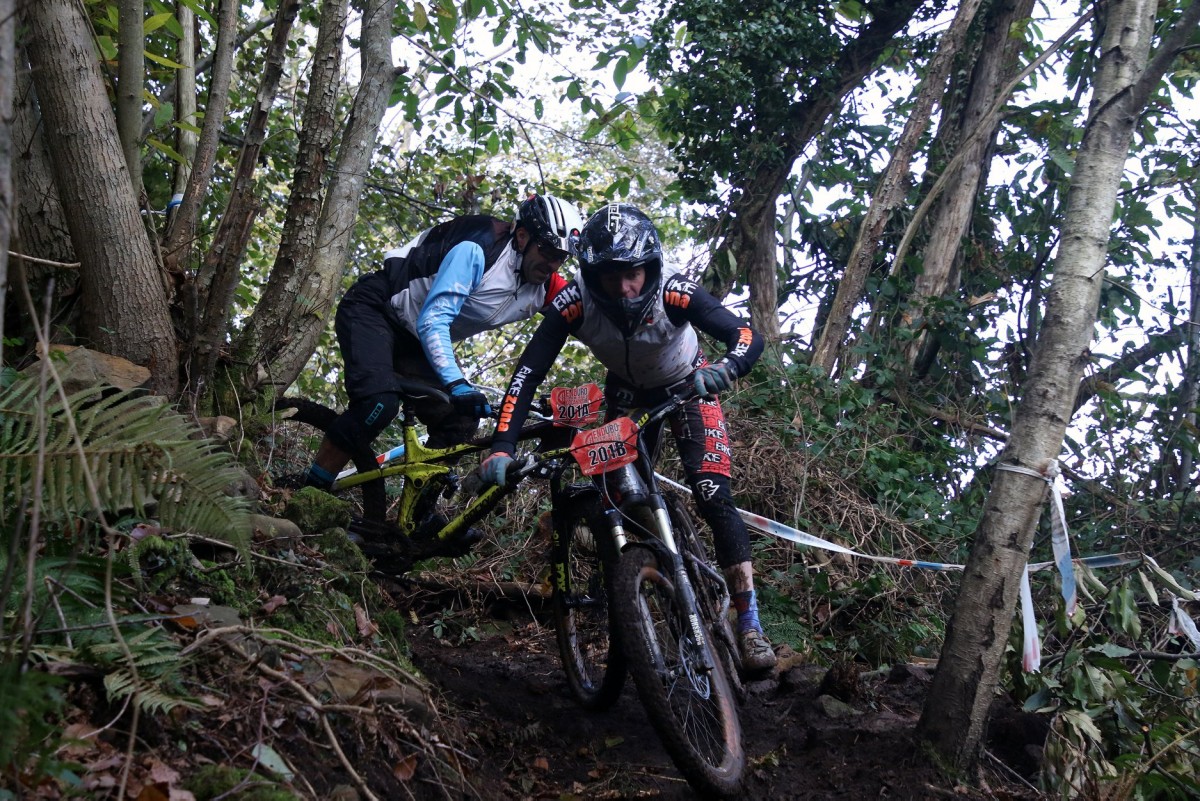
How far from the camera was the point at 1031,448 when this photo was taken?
361 cm

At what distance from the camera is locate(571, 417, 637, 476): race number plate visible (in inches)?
161

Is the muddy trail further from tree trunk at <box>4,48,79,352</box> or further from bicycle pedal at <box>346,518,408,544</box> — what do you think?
tree trunk at <box>4,48,79,352</box>

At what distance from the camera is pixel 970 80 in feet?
31.6

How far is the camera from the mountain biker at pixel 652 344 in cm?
440

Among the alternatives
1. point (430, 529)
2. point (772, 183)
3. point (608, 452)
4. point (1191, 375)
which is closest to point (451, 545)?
point (430, 529)

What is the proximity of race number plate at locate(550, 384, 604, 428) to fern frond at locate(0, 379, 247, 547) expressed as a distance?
214 centimetres

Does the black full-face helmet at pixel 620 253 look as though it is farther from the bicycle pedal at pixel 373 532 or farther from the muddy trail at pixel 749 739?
the muddy trail at pixel 749 739

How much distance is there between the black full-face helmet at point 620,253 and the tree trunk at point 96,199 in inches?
85.6

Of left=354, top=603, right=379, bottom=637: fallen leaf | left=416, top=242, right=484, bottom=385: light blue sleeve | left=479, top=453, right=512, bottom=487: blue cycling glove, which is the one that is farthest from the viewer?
left=416, top=242, right=484, bottom=385: light blue sleeve

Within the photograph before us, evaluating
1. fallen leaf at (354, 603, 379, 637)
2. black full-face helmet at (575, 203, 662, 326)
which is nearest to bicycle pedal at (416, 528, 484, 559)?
fallen leaf at (354, 603, 379, 637)

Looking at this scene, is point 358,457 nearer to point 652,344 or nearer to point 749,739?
point 652,344

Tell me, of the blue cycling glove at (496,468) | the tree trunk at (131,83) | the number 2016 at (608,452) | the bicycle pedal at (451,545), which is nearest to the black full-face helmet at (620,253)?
the number 2016 at (608,452)

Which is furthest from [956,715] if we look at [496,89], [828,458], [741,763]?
[496,89]

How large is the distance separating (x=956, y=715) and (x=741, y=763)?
803 millimetres
